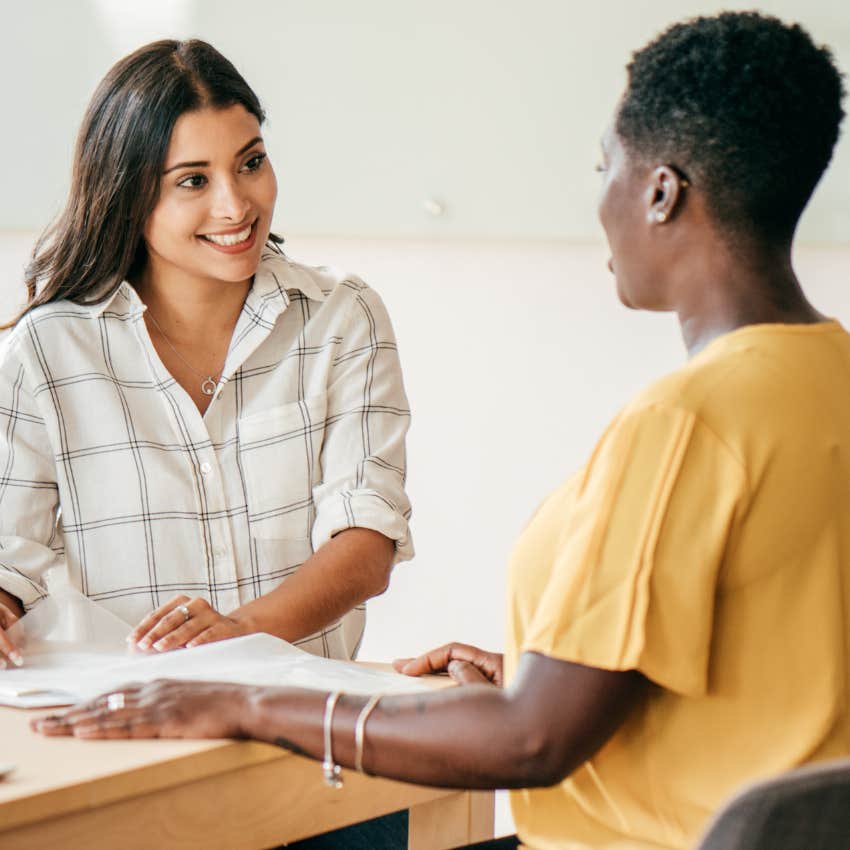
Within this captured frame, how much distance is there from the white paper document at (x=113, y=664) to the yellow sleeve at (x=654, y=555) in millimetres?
452

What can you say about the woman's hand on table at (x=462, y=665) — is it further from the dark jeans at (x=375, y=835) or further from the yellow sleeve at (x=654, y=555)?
the yellow sleeve at (x=654, y=555)

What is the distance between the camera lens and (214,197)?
1953 mm

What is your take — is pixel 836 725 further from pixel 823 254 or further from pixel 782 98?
pixel 823 254

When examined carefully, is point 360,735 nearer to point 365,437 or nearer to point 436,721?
point 436,721

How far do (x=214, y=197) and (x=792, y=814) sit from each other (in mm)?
1439

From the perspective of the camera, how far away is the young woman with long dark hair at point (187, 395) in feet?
6.32

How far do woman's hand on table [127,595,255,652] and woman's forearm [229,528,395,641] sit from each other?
3.8 inches

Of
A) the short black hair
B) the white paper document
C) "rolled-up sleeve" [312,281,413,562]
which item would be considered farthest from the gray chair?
"rolled-up sleeve" [312,281,413,562]

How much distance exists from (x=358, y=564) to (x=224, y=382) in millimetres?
A: 365

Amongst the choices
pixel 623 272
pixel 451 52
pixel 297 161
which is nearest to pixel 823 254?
pixel 451 52

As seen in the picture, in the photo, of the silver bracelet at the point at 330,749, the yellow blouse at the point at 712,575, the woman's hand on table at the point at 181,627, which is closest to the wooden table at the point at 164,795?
the silver bracelet at the point at 330,749

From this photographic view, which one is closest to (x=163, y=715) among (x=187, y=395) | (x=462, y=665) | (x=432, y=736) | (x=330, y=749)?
(x=330, y=749)

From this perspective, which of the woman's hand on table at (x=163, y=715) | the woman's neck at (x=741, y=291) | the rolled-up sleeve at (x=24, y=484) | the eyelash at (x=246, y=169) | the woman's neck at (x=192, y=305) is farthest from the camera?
the woman's neck at (x=192, y=305)

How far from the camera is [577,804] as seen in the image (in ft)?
3.70
